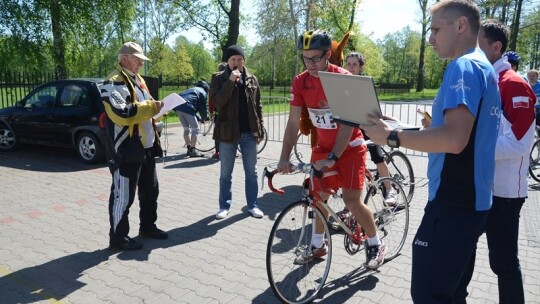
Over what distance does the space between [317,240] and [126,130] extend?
88.5 inches

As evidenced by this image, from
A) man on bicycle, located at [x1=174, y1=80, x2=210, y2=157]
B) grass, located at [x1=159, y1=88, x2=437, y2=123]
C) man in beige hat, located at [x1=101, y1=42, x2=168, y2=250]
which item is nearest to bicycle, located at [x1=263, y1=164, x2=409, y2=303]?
man in beige hat, located at [x1=101, y1=42, x2=168, y2=250]

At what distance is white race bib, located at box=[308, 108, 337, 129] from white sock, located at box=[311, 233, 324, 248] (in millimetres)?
942

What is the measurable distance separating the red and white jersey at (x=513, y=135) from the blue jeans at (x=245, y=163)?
3418mm

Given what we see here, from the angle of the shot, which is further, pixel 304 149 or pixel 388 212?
pixel 304 149

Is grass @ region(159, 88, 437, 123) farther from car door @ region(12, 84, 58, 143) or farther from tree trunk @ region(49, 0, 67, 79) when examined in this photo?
car door @ region(12, 84, 58, 143)

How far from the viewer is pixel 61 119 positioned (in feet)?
30.2

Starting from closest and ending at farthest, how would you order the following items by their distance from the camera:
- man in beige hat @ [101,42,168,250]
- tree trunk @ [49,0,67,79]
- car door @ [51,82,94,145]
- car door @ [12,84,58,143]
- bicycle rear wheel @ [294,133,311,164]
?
man in beige hat @ [101,42,168,250]
car door @ [51,82,94,145]
car door @ [12,84,58,143]
bicycle rear wheel @ [294,133,311,164]
tree trunk @ [49,0,67,79]

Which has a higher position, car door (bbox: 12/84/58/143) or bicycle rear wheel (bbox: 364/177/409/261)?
Answer: car door (bbox: 12/84/58/143)

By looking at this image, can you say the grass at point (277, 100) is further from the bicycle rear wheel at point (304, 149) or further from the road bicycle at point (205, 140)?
the road bicycle at point (205, 140)

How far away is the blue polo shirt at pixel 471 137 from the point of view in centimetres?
192

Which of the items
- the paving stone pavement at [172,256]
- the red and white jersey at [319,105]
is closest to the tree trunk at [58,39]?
the paving stone pavement at [172,256]

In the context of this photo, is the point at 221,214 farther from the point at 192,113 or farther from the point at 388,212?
the point at 192,113

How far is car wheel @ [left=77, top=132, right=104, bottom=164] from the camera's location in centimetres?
883

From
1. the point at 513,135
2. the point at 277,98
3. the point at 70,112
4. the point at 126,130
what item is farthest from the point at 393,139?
the point at 277,98
